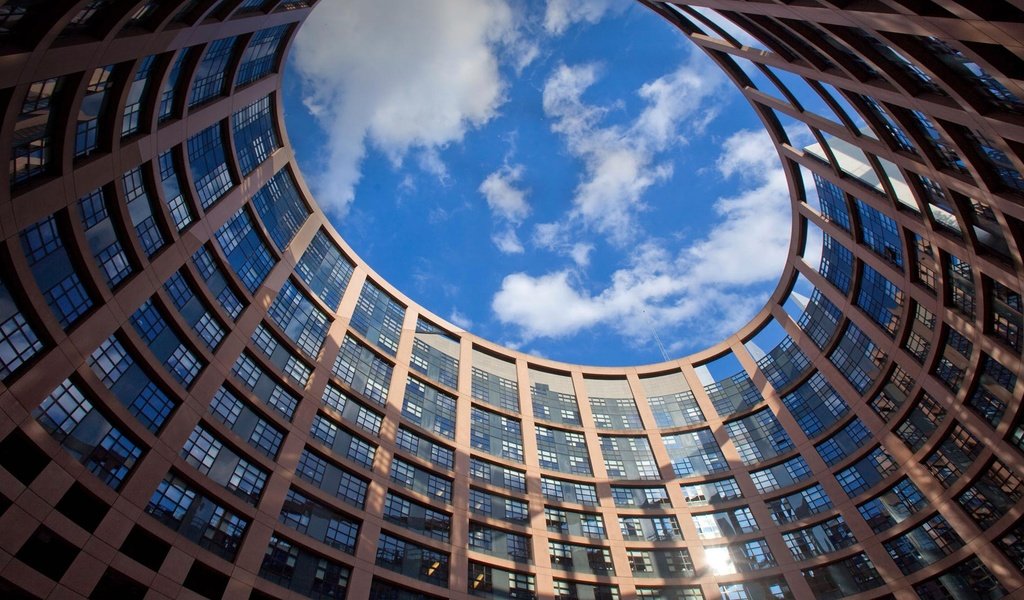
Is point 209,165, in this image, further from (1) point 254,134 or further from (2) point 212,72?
(1) point 254,134

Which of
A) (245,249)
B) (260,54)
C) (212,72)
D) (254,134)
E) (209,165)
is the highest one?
(260,54)

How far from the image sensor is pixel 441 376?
51.7 m

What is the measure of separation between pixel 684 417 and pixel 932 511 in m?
22.4

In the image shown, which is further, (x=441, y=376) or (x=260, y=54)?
(x=441, y=376)

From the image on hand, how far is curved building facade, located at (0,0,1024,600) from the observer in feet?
72.6

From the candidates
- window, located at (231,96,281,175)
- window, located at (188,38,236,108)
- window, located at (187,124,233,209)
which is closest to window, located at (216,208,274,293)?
window, located at (187,124,233,209)

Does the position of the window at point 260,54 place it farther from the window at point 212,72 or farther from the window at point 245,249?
the window at point 245,249

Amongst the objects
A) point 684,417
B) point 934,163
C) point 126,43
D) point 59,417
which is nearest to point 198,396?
point 59,417

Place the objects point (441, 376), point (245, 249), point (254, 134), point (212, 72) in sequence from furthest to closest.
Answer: point (441, 376)
point (254, 134)
point (245, 249)
point (212, 72)

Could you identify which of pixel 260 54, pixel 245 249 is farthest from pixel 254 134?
pixel 245 249

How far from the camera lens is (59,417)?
23422 mm

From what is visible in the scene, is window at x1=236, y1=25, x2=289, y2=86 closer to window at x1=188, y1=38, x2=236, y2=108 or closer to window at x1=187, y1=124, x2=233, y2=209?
window at x1=188, y1=38, x2=236, y2=108

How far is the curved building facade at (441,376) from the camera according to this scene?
22141 millimetres

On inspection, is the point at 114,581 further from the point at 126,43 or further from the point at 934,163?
the point at 934,163
